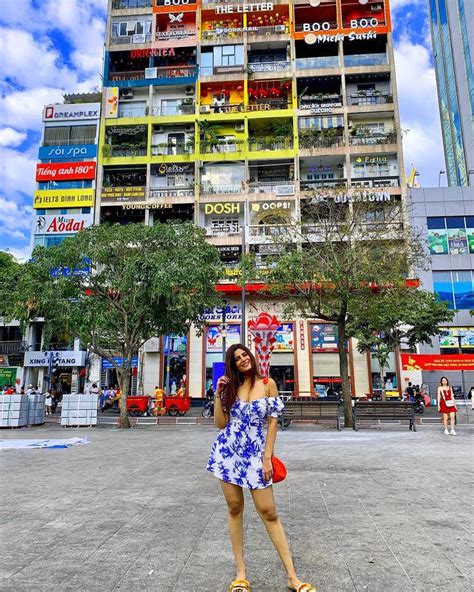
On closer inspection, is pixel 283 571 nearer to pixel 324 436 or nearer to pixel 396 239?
pixel 324 436

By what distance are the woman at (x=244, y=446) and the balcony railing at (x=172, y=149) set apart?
3354 centimetres

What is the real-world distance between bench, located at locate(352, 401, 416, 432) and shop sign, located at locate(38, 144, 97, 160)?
93.6 feet

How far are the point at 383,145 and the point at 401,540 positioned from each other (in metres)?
33.2

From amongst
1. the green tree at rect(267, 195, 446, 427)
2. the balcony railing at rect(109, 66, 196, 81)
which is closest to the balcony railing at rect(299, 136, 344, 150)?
the balcony railing at rect(109, 66, 196, 81)

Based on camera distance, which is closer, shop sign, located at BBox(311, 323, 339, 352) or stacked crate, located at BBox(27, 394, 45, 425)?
stacked crate, located at BBox(27, 394, 45, 425)

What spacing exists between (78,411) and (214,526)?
13954 mm

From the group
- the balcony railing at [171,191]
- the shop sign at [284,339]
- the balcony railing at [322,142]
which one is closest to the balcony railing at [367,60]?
the balcony railing at [322,142]

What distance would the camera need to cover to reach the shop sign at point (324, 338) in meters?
31.0

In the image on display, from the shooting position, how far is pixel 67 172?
35.2 meters

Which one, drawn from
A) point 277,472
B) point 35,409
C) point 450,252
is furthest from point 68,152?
point 277,472

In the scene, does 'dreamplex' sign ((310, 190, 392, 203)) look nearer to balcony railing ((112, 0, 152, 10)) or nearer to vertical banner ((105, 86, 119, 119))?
vertical banner ((105, 86, 119, 119))

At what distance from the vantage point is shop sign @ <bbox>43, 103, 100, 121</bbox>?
36.5m

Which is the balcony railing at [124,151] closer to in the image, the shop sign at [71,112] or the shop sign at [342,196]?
the shop sign at [71,112]

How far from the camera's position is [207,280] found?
58.4ft
